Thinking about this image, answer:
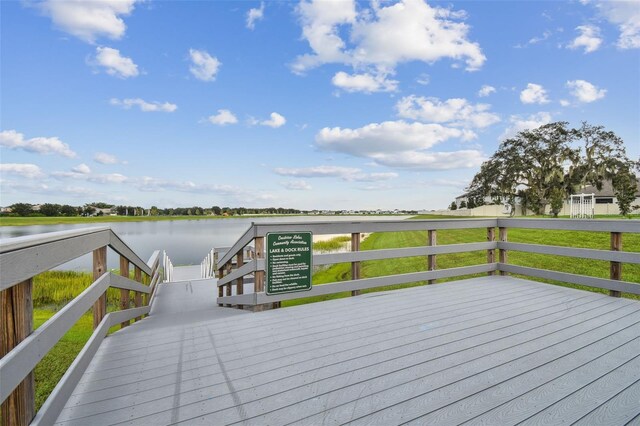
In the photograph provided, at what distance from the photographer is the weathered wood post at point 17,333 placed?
1.44m

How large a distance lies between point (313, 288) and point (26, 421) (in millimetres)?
Result: 3213

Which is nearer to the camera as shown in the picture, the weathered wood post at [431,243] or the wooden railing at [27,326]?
the wooden railing at [27,326]

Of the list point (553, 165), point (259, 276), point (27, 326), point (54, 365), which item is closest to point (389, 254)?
point (259, 276)

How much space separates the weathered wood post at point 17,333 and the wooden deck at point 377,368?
473mm

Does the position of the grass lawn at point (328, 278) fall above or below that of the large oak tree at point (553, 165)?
below

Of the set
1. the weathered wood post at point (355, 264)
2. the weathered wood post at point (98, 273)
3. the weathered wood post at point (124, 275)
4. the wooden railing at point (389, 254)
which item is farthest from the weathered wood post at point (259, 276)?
the weathered wood post at point (98, 273)

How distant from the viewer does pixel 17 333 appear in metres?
1.51

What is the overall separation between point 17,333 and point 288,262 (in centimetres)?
301

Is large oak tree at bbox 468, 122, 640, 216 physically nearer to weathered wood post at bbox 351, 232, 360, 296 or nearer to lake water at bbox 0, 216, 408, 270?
lake water at bbox 0, 216, 408, 270

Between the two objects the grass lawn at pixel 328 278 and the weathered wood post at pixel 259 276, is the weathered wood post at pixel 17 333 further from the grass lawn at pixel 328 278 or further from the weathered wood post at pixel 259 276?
the grass lawn at pixel 328 278

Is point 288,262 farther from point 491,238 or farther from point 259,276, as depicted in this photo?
point 491,238

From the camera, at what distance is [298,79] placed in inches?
910

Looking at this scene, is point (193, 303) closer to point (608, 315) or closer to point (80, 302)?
point (80, 302)

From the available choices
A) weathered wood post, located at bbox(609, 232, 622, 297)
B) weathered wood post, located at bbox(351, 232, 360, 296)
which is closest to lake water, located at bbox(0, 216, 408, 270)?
weathered wood post, located at bbox(351, 232, 360, 296)
